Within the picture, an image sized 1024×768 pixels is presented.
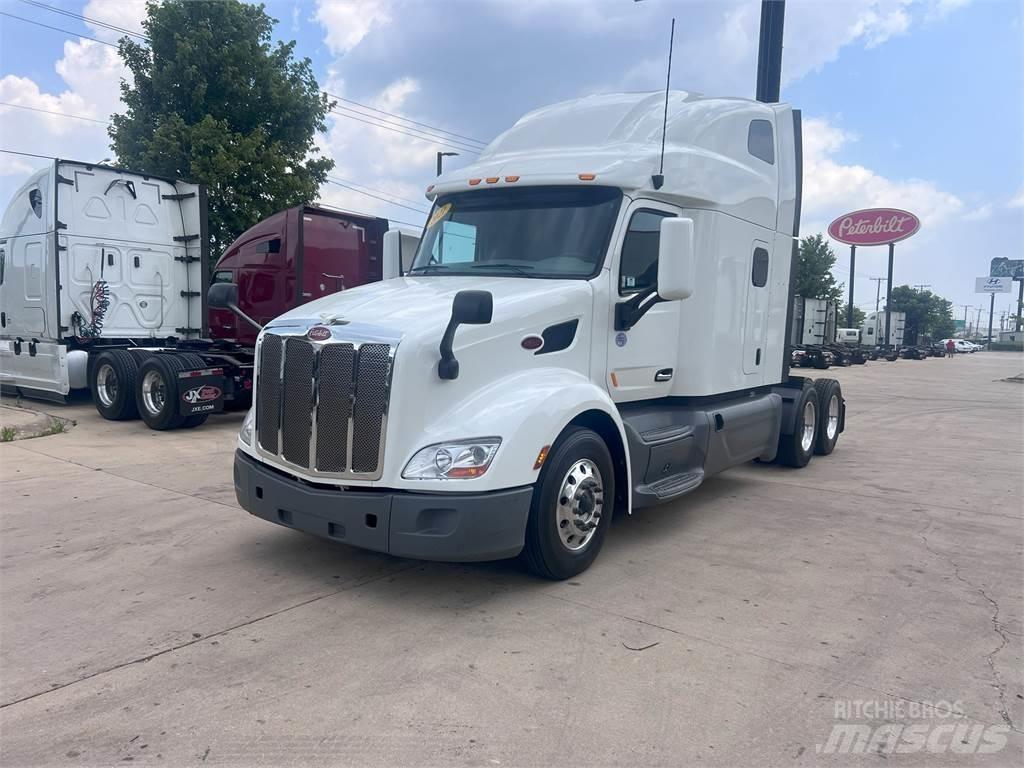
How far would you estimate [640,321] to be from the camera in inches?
236

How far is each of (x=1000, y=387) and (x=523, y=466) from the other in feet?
87.2

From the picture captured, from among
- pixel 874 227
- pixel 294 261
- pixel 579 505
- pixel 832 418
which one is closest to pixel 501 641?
pixel 579 505

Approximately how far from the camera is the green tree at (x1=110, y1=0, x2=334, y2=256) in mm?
20328

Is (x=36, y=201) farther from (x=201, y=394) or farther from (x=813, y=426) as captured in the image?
(x=813, y=426)

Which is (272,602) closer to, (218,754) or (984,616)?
(218,754)

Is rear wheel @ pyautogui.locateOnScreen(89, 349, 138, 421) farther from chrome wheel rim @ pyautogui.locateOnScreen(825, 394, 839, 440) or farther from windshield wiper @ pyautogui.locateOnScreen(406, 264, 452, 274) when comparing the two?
chrome wheel rim @ pyautogui.locateOnScreen(825, 394, 839, 440)

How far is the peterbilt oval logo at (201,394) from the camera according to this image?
34.3 ft

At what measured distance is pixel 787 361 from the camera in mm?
8914

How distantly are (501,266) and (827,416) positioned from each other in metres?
6.06

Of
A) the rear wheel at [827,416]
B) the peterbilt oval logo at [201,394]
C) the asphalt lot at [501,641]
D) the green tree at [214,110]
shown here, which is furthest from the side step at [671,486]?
the green tree at [214,110]

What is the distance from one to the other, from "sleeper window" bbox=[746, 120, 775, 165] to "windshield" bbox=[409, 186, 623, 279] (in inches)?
101

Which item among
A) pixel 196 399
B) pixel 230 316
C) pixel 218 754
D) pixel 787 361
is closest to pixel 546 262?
pixel 218 754
